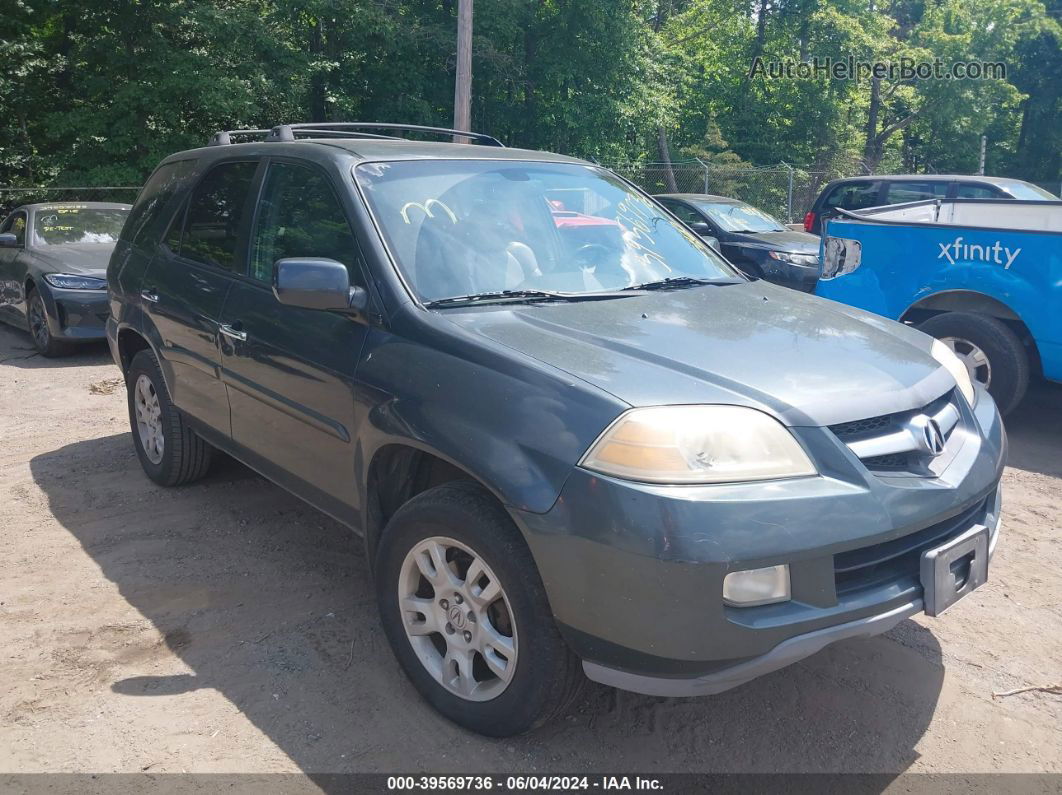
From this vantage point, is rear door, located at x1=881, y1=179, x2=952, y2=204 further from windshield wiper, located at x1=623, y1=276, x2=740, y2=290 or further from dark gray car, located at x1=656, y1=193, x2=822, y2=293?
windshield wiper, located at x1=623, y1=276, x2=740, y2=290

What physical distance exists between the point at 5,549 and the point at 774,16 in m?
32.5

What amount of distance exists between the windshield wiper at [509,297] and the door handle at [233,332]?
43.3 inches

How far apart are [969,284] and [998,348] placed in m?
0.48

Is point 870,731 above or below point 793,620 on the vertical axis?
below

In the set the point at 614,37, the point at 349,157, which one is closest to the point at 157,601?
the point at 349,157

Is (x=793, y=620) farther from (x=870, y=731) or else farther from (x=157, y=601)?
(x=157, y=601)

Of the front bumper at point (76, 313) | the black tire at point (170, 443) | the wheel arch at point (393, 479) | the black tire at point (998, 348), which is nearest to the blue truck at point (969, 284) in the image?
the black tire at point (998, 348)

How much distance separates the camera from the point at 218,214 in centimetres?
435

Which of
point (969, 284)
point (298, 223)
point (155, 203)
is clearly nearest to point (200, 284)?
point (298, 223)

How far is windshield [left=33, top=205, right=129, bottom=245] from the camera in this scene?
977 centimetres

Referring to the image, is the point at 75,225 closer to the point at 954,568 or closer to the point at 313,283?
the point at 313,283

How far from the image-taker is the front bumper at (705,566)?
2359 millimetres

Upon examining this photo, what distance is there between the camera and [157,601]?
12.8 feet

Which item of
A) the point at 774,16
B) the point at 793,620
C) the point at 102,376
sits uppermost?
the point at 774,16
